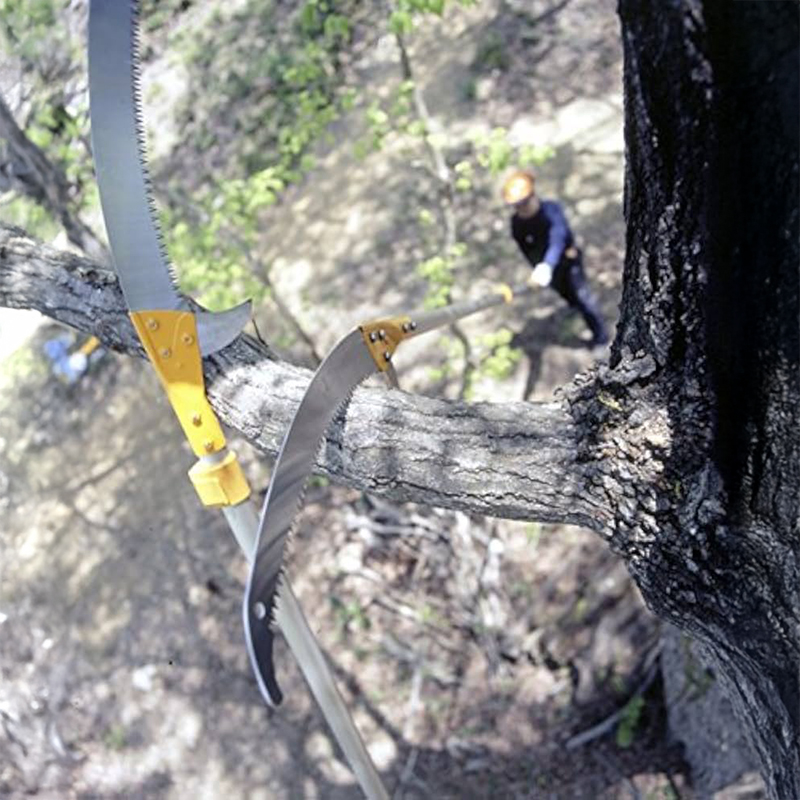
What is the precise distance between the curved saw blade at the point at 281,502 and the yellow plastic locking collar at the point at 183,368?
0.21 m

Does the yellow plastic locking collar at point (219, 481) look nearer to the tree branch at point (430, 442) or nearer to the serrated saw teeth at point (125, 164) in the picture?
the tree branch at point (430, 442)

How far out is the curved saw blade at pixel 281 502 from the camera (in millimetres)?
1510

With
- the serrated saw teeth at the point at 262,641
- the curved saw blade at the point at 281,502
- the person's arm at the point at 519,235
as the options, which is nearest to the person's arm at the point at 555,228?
the person's arm at the point at 519,235

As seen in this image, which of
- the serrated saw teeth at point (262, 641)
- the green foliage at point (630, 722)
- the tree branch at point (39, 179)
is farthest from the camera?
the tree branch at point (39, 179)

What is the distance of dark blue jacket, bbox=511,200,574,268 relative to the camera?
15.6 feet

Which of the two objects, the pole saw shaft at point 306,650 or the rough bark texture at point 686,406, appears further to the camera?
the pole saw shaft at point 306,650

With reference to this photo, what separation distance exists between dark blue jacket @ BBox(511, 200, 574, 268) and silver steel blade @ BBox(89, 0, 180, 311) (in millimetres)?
3254

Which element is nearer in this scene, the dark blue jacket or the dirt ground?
the dirt ground

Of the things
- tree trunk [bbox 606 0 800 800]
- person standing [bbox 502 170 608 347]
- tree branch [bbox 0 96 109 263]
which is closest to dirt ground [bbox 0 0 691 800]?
person standing [bbox 502 170 608 347]

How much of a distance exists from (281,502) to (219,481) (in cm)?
19

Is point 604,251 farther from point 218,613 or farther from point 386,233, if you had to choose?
point 218,613

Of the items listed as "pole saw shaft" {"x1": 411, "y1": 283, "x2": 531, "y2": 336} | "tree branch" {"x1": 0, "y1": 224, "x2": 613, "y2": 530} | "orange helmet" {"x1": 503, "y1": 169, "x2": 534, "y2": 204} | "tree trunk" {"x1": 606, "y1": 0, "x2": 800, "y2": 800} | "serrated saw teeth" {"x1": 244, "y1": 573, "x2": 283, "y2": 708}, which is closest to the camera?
"tree trunk" {"x1": 606, "y1": 0, "x2": 800, "y2": 800}

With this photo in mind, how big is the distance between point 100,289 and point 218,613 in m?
3.68

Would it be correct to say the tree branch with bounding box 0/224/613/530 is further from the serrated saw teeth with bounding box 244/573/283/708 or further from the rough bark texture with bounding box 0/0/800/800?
the serrated saw teeth with bounding box 244/573/283/708
